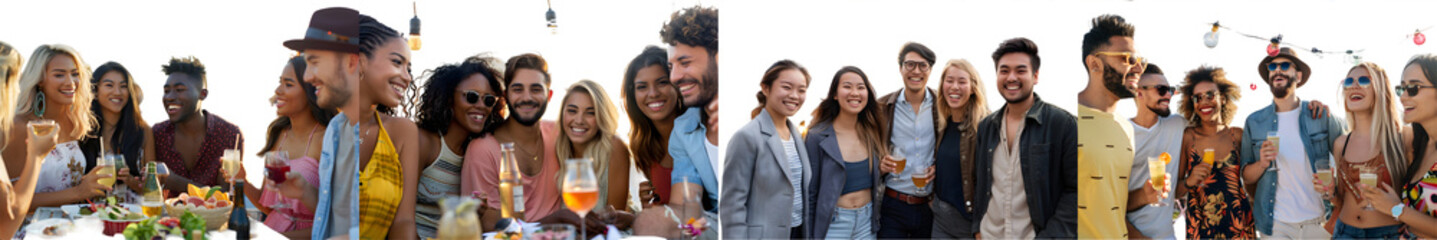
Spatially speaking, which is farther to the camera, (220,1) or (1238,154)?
(220,1)

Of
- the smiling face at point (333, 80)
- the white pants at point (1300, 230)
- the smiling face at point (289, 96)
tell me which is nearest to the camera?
the white pants at point (1300, 230)

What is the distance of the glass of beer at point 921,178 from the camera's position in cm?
456

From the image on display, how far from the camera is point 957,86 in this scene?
4.55 meters

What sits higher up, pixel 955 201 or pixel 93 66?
pixel 93 66

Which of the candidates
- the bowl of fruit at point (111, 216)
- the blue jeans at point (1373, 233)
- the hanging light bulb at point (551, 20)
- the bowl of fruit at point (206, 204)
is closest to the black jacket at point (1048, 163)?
the blue jeans at point (1373, 233)

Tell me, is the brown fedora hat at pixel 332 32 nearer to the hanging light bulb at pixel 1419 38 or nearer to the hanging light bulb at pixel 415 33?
the hanging light bulb at pixel 415 33

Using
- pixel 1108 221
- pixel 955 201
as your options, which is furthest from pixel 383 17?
pixel 1108 221

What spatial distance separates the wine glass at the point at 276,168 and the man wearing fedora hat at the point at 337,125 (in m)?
0.07

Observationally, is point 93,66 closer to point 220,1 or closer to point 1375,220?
point 220,1

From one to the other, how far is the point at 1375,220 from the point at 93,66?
19.6 ft

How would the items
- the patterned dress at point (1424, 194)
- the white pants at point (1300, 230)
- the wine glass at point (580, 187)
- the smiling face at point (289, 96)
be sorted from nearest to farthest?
the wine glass at point (580, 187) → the patterned dress at point (1424, 194) → the white pants at point (1300, 230) → the smiling face at point (289, 96)

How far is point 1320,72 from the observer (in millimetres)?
4547

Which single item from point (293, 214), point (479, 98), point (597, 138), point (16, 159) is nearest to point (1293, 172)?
point (597, 138)

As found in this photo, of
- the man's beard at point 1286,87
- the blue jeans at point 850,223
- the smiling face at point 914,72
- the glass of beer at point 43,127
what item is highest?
the smiling face at point 914,72
